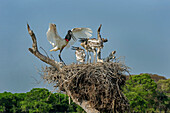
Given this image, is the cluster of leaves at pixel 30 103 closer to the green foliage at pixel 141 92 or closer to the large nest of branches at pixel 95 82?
the green foliage at pixel 141 92

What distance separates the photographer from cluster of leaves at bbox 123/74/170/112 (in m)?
32.3

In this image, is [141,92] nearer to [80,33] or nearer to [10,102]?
[10,102]

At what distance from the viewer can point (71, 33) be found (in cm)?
1278

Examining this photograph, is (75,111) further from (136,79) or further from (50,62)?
(50,62)

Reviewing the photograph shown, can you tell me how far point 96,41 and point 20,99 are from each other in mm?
21356

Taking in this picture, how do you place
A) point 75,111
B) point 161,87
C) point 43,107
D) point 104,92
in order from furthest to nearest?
point 161,87 < point 75,111 < point 43,107 < point 104,92

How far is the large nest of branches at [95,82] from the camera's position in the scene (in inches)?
433

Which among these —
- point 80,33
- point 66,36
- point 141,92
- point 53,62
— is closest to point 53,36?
point 66,36

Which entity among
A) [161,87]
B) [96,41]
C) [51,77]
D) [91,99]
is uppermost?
[161,87]

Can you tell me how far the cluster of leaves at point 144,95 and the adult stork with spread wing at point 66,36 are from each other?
19962 millimetres

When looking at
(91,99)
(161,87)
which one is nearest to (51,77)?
(91,99)

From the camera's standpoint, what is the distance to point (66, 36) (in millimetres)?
12703

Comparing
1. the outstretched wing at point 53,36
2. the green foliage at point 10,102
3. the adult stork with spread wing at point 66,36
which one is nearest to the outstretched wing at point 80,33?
the adult stork with spread wing at point 66,36

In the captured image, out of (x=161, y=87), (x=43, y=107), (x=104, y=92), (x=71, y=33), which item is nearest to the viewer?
(x=104, y=92)
